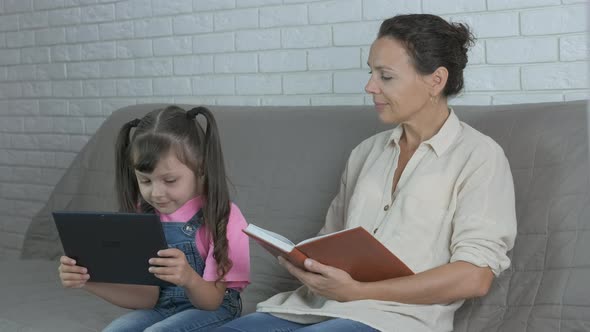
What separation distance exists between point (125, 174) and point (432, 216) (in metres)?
0.81

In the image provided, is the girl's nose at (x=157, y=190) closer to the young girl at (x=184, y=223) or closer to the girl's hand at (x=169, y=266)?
the young girl at (x=184, y=223)

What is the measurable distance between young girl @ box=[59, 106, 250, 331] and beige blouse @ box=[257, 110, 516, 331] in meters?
0.14

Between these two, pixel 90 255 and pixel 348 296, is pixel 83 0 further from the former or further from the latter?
pixel 348 296

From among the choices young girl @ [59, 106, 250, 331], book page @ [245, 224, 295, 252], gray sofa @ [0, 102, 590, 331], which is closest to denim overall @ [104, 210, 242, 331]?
young girl @ [59, 106, 250, 331]

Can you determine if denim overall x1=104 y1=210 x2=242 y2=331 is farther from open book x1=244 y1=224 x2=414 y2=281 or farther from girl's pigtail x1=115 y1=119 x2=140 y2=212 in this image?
open book x1=244 y1=224 x2=414 y2=281

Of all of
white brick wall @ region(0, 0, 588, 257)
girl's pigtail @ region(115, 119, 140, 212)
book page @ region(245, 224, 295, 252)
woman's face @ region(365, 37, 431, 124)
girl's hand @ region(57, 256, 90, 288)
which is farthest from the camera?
white brick wall @ region(0, 0, 588, 257)

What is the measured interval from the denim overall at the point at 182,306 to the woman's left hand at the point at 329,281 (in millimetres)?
307

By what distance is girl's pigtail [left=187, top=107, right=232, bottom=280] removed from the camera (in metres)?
2.23

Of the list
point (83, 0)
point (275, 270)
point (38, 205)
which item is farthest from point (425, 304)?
point (38, 205)

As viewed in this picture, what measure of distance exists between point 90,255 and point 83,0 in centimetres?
223

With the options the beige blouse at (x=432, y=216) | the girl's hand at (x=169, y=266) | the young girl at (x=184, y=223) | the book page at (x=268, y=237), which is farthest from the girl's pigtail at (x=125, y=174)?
the book page at (x=268, y=237)

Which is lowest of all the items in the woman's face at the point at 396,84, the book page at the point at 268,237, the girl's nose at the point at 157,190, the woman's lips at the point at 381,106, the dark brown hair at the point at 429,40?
the book page at the point at 268,237

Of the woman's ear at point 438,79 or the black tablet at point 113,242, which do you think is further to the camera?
the woman's ear at point 438,79

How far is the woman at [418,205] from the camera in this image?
6.63ft
